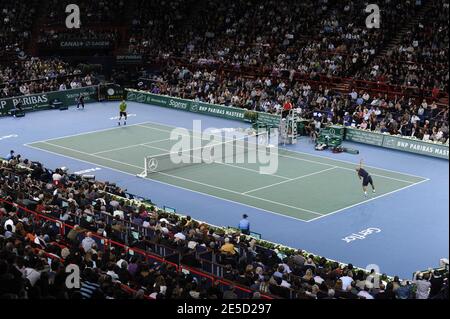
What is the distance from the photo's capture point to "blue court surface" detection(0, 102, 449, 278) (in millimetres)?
25906

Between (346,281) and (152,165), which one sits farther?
(152,165)

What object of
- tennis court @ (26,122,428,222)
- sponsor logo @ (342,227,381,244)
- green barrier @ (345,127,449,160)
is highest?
green barrier @ (345,127,449,160)

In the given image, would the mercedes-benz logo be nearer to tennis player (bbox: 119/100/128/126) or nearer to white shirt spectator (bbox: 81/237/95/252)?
tennis player (bbox: 119/100/128/126)

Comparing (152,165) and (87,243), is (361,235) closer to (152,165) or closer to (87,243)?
(87,243)

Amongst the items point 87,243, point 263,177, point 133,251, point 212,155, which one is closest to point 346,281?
point 133,251

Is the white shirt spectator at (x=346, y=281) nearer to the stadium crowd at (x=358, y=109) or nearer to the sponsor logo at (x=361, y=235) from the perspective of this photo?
the sponsor logo at (x=361, y=235)

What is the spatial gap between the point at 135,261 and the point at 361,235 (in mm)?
11272

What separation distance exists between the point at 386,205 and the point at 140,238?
42.8 ft

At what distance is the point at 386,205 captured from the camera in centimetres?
3100

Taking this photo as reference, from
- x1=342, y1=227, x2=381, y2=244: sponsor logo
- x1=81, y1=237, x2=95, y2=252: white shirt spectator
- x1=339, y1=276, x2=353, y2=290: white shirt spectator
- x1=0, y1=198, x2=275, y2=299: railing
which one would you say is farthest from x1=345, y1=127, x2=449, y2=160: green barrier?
x1=81, y1=237, x2=95, y2=252: white shirt spectator

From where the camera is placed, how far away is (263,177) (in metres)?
35.1

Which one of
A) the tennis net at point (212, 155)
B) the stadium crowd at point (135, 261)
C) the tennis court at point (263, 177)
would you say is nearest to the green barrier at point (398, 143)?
the tennis court at point (263, 177)

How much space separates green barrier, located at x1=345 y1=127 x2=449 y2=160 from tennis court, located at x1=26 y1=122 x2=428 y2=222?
3165mm
